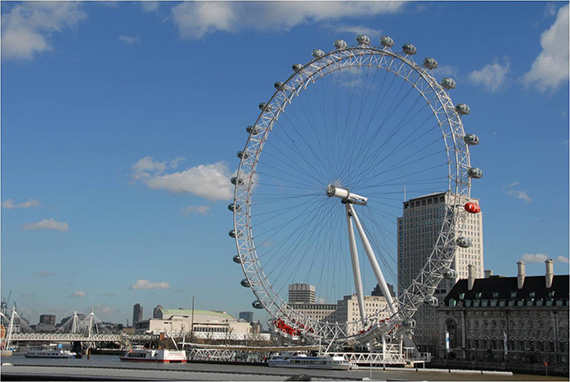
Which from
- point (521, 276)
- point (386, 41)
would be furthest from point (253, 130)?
point (521, 276)

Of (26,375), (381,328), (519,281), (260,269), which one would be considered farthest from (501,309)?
(26,375)

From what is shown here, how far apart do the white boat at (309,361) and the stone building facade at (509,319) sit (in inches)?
969

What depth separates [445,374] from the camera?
73.9m

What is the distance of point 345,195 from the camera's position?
248 ft

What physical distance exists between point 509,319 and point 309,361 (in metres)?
40.3

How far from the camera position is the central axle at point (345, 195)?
7444cm

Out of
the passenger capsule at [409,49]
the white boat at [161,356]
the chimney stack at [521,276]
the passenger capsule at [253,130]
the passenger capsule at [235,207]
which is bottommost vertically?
the white boat at [161,356]

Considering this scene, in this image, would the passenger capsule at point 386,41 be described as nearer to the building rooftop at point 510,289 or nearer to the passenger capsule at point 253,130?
the passenger capsule at point 253,130

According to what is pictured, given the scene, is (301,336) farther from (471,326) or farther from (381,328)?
(471,326)

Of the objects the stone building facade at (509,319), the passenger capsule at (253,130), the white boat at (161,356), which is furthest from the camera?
the stone building facade at (509,319)

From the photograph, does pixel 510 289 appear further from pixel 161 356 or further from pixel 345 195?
pixel 161 356

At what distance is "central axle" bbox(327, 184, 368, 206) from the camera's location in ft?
244

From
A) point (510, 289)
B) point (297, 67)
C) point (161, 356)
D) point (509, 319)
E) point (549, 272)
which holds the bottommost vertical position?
point (161, 356)

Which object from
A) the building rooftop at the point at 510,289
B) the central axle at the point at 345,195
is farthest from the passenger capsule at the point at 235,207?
the building rooftop at the point at 510,289
